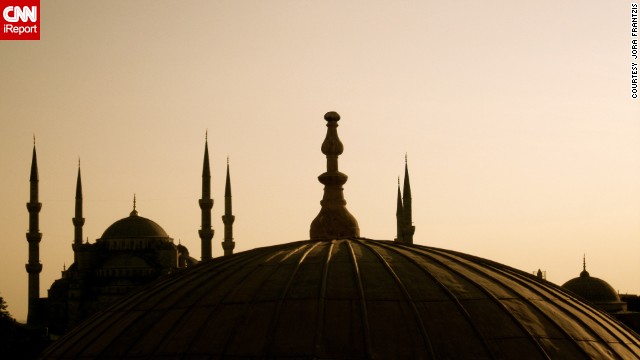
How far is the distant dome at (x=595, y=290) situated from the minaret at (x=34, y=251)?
2964 cm

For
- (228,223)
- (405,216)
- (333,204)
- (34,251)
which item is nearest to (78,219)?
(34,251)

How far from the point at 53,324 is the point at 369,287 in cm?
5696

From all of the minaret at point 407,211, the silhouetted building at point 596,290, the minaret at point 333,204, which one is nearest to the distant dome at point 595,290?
the silhouetted building at point 596,290

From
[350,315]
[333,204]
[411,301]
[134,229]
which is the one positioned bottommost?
[350,315]

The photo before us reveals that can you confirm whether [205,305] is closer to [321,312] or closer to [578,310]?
[321,312]

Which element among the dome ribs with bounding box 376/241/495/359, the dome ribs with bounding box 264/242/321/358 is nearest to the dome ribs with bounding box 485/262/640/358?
the dome ribs with bounding box 376/241/495/359

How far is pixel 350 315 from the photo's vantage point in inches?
343

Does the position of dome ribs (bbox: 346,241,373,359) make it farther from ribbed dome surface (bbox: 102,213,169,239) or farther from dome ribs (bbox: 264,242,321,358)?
ribbed dome surface (bbox: 102,213,169,239)

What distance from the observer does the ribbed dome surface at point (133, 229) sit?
68.1 metres

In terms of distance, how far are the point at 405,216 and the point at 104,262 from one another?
1819cm

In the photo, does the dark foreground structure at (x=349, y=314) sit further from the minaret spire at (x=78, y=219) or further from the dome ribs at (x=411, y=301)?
the minaret spire at (x=78, y=219)

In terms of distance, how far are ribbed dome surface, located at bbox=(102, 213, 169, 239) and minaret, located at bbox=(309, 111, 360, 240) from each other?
188 ft

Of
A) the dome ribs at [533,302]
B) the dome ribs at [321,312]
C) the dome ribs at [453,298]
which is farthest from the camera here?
the dome ribs at [533,302]

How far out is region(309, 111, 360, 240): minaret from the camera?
11.5 metres
